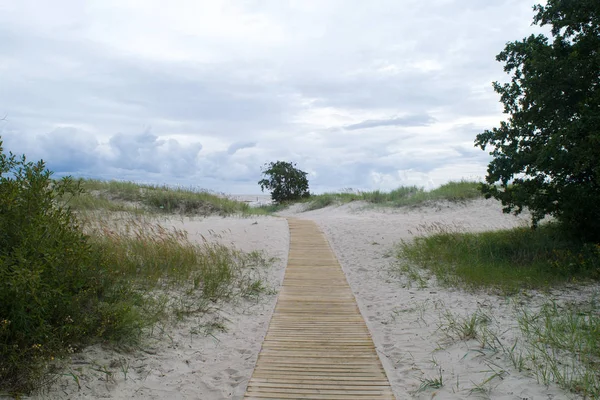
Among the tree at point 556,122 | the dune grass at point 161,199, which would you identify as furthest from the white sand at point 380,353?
the dune grass at point 161,199

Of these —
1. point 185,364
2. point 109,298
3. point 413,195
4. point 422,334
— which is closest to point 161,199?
point 413,195

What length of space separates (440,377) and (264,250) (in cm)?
763

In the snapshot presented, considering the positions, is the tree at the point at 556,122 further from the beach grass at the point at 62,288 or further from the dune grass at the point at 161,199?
the dune grass at the point at 161,199

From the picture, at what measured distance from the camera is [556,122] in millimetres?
9211

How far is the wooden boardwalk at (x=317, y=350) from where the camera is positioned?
4441 millimetres

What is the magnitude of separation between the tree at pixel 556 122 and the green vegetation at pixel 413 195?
30.9ft

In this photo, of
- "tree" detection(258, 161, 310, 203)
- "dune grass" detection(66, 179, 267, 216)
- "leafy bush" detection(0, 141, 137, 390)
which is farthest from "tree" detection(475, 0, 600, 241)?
"tree" detection(258, 161, 310, 203)

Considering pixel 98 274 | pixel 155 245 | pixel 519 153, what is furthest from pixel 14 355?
pixel 519 153

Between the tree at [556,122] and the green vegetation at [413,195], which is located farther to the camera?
the green vegetation at [413,195]

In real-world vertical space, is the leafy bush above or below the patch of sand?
above

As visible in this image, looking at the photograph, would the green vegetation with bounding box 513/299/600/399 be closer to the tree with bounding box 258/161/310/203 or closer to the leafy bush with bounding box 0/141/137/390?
the leafy bush with bounding box 0/141/137/390

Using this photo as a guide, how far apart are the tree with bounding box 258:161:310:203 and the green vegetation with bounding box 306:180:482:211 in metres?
6.47

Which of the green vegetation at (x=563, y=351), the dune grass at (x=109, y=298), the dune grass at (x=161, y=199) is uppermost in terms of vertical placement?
the dune grass at (x=161, y=199)

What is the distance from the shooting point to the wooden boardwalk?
4441mm
